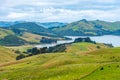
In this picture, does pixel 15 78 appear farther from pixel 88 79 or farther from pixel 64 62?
pixel 88 79

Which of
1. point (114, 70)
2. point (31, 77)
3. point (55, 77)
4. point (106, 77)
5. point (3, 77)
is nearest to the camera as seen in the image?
point (106, 77)

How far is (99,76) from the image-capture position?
165 ft

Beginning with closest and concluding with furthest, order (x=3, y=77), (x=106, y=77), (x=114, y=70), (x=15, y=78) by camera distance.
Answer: (x=106, y=77)
(x=114, y=70)
(x=15, y=78)
(x=3, y=77)

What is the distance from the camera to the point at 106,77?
48.5 metres

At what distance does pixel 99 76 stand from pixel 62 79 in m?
8.99

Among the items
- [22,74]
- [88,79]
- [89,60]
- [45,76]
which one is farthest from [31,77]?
[89,60]

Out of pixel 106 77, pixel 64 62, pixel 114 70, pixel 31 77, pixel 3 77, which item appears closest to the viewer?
pixel 106 77

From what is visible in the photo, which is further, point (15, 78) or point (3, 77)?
point (3, 77)

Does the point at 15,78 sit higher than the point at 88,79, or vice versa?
the point at 88,79

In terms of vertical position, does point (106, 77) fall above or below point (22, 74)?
above

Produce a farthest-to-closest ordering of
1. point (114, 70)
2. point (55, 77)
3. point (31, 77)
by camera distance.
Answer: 1. point (31, 77)
2. point (55, 77)
3. point (114, 70)

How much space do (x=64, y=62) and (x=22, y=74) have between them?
1419cm

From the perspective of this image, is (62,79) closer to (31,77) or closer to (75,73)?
(75,73)

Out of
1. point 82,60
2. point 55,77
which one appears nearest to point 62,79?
point 55,77
